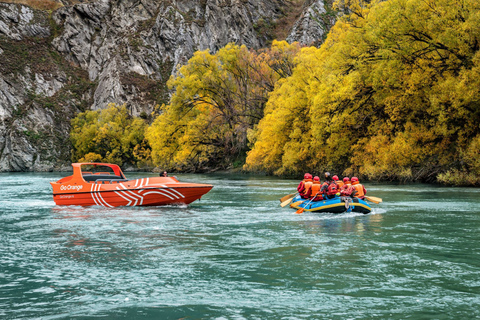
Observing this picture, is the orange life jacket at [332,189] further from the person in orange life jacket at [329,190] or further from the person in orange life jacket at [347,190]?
the person in orange life jacket at [347,190]

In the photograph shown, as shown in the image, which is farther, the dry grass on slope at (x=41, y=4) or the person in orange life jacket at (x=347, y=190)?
the dry grass on slope at (x=41, y=4)

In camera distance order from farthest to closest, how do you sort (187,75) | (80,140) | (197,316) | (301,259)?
1. (80,140)
2. (187,75)
3. (301,259)
4. (197,316)

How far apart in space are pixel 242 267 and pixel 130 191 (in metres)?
11.8

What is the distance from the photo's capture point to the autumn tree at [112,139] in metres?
87.3

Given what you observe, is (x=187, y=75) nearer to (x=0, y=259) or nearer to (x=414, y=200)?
(x=414, y=200)

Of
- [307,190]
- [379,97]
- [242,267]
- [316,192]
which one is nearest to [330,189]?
[316,192]

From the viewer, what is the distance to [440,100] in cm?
2895

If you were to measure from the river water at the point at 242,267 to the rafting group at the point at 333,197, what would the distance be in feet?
2.30

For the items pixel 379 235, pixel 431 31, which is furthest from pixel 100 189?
pixel 431 31

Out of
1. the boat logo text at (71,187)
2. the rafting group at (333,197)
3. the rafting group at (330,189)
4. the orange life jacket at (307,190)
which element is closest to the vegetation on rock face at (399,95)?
the rafting group at (330,189)

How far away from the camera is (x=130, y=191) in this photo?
2020 centimetres

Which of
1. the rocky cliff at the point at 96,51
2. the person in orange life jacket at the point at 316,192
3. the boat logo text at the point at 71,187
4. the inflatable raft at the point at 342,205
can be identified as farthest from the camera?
the rocky cliff at the point at 96,51

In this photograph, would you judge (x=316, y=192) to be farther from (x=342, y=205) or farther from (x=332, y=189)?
(x=342, y=205)

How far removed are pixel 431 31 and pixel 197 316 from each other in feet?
94.4
